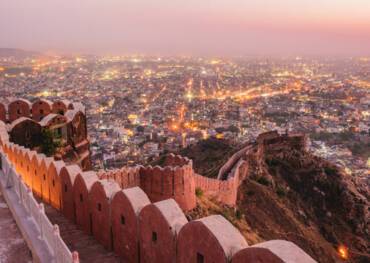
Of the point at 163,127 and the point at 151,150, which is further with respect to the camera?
the point at 163,127

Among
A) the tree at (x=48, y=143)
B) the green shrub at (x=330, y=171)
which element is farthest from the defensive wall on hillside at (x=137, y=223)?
the green shrub at (x=330, y=171)

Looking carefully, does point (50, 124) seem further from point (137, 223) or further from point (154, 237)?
point (154, 237)

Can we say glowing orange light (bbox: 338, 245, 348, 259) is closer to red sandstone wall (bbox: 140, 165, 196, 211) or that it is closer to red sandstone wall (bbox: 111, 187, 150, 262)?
red sandstone wall (bbox: 140, 165, 196, 211)

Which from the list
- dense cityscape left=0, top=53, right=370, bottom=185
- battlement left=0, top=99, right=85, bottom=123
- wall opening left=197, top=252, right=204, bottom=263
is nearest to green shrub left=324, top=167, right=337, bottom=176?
dense cityscape left=0, top=53, right=370, bottom=185

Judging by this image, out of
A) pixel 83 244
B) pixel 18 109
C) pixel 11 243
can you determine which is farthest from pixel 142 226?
pixel 18 109

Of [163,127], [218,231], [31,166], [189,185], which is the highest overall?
[218,231]

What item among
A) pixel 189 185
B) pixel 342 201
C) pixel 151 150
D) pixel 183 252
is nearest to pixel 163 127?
pixel 151 150

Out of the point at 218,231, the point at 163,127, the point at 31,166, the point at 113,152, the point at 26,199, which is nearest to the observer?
the point at 218,231

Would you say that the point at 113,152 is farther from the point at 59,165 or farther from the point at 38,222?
the point at 38,222
